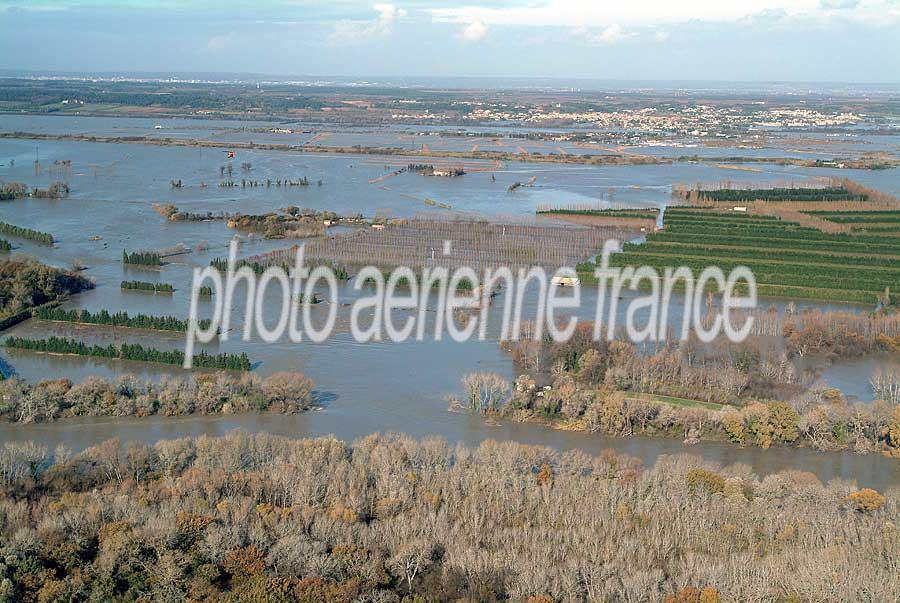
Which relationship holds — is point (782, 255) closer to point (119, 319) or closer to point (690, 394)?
point (690, 394)

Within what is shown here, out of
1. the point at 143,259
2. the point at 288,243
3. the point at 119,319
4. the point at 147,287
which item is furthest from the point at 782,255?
the point at 119,319

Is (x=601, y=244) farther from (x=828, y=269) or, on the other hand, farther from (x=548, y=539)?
(x=548, y=539)

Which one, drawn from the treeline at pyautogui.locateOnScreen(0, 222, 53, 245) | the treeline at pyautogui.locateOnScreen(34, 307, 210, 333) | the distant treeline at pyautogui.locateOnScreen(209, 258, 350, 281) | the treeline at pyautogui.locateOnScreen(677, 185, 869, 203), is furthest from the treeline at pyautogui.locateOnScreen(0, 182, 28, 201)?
the treeline at pyautogui.locateOnScreen(677, 185, 869, 203)

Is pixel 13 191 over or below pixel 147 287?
over

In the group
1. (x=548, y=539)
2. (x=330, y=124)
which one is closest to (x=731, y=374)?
(x=548, y=539)

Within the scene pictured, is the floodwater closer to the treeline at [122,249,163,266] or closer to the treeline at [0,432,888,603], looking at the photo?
the treeline at [122,249,163,266]

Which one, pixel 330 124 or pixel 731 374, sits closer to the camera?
pixel 731 374
